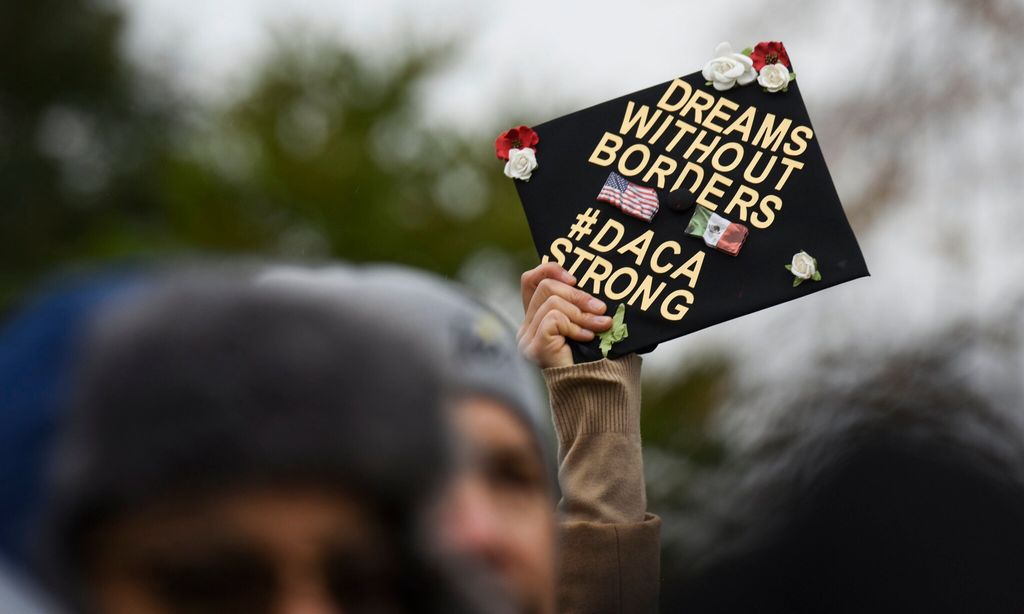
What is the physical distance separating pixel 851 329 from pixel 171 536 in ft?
14.2

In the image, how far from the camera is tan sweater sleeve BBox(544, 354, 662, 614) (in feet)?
5.66

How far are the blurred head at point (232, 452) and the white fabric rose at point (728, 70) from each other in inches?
59.8

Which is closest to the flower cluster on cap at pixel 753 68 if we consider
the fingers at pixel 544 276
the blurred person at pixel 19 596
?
the fingers at pixel 544 276

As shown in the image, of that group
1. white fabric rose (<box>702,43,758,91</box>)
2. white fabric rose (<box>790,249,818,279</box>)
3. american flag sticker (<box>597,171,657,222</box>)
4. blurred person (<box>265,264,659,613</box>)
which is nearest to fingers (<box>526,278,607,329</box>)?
american flag sticker (<box>597,171,657,222</box>)

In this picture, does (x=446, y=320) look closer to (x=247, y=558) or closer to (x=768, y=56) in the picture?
(x=247, y=558)

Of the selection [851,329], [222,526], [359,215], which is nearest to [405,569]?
[222,526]

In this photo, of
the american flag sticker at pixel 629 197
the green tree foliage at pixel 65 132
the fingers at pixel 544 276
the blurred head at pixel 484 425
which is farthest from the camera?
the green tree foliage at pixel 65 132

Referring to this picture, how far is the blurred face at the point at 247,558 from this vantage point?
609 mm

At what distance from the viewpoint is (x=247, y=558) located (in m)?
Answer: 0.63

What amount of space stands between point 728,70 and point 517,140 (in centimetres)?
34

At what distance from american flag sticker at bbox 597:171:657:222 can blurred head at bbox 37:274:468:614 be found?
143 centimetres

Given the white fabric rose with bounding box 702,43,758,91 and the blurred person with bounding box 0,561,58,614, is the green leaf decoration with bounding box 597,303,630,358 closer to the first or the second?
the white fabric rose with bounding box 702,43,758,91

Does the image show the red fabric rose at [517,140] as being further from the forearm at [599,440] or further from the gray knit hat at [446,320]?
the gray knit hat at [446,320]

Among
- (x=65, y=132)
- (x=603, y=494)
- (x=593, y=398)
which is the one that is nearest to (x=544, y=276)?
(x=593, y=398)
